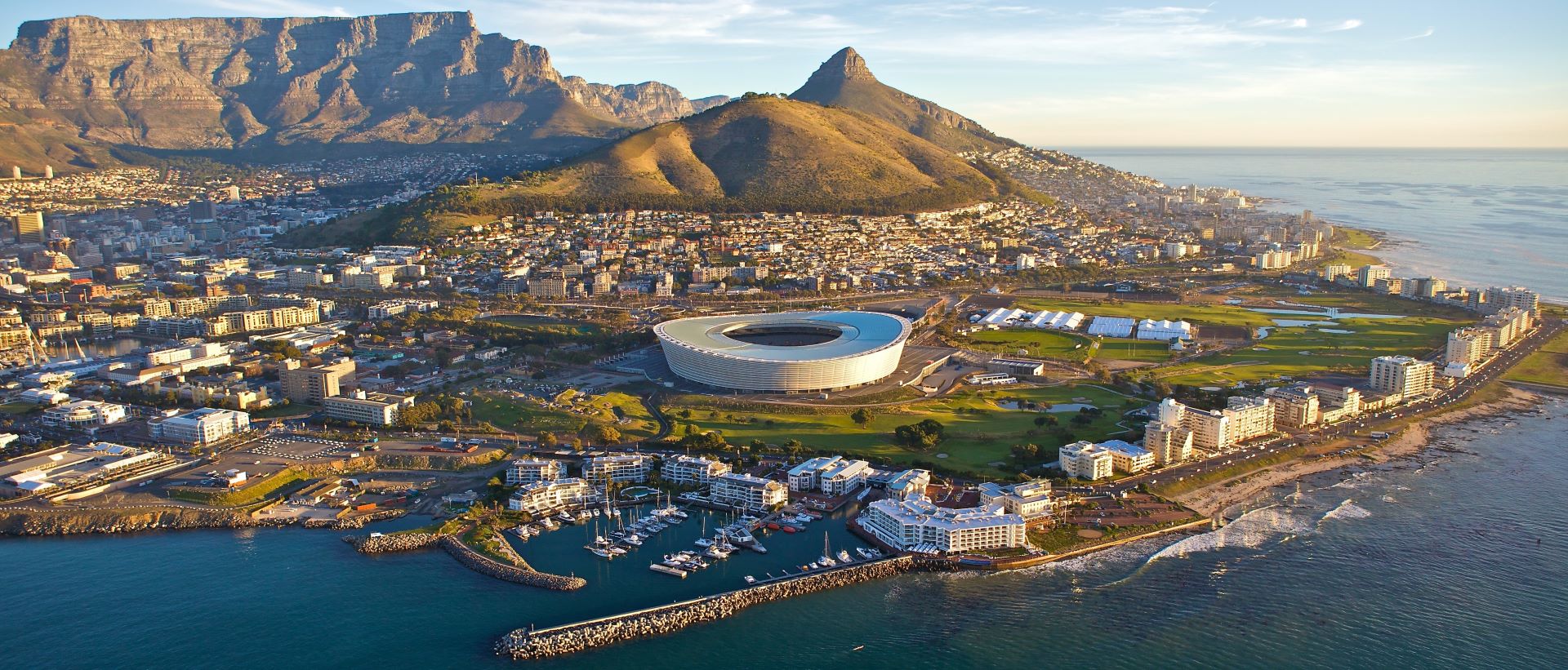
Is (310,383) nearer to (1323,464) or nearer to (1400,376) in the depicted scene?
(1323,464)

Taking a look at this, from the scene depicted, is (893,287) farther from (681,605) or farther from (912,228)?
(681,605)

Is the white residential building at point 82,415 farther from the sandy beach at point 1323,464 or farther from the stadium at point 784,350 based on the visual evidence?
the sandy beach at point 1323,464

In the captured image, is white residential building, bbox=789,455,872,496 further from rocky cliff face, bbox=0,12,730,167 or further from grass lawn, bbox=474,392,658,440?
rocky cliff face, bbox=0,12,730,167

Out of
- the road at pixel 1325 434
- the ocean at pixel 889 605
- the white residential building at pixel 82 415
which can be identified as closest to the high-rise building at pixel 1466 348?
the road at pixel 1325 434

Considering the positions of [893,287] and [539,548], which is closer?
[539,548]

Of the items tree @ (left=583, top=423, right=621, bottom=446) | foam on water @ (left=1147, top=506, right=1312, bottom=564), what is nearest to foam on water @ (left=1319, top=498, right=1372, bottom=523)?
foam on water @ (left=1147, top=506, right=1312, bottom=564)

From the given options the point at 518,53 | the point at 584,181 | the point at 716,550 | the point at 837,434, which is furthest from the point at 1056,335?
the point at 518,53
